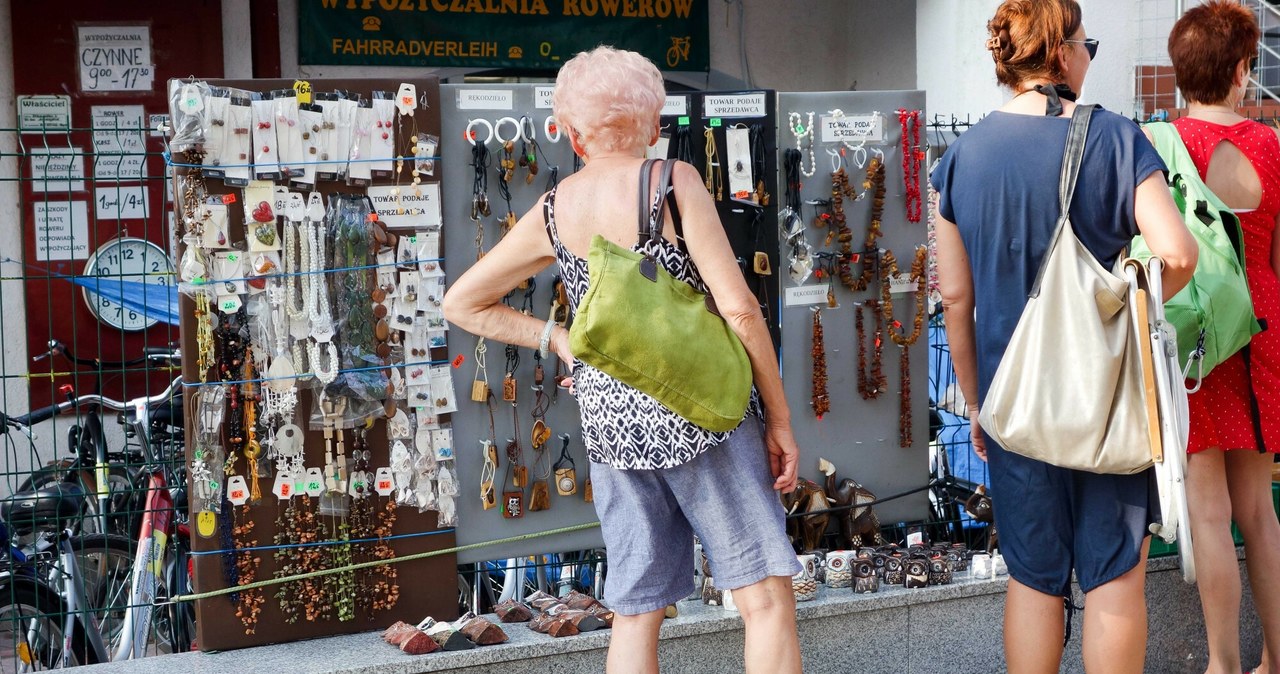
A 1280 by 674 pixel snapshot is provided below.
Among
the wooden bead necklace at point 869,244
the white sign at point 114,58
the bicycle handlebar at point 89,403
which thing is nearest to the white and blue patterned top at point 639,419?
the wooden bead necklace at point 869,244

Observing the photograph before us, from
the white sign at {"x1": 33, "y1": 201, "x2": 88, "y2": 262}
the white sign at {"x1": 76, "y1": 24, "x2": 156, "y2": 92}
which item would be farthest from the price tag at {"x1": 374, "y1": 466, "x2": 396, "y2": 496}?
the white sign at {"x1": 76, "y1": 24, "x2": 156, "y2": 92}

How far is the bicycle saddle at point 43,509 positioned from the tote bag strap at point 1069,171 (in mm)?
2943

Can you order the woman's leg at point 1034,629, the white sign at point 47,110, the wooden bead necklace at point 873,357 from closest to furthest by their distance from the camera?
the woman's leg at point 1034,629
the wooden bead necklace at point 873,357
the white sign at point 47,110

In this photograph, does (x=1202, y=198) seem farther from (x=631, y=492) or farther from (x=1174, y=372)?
(x=631, y=492)

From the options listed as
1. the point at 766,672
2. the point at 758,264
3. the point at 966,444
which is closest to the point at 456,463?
the point at 758,264

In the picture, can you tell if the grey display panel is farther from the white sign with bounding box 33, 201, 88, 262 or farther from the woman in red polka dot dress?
the white sign with bounding box 33, 201, 88, 262

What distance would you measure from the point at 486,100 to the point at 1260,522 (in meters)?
2.64

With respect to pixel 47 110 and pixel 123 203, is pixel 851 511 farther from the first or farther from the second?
pixel 47 110

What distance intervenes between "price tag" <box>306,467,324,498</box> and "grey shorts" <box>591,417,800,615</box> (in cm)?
114

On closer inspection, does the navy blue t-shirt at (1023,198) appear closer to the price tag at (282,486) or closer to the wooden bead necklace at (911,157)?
the wooden bead necklace at (911,157)

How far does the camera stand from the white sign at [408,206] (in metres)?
3.68

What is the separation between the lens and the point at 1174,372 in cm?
271

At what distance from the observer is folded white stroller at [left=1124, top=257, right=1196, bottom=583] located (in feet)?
8.57

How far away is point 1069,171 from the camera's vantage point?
276 cm
